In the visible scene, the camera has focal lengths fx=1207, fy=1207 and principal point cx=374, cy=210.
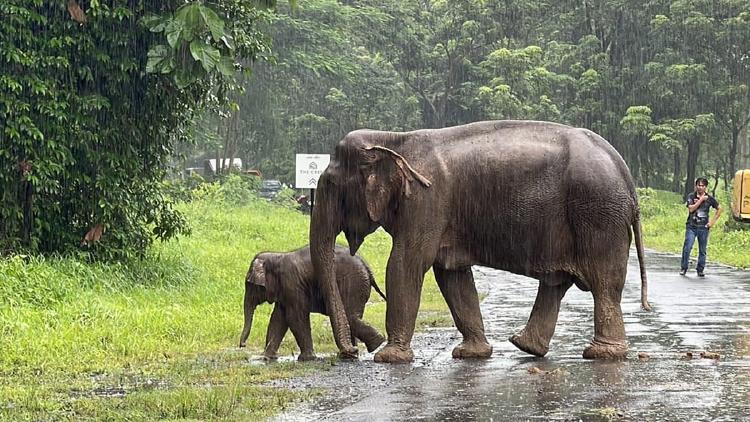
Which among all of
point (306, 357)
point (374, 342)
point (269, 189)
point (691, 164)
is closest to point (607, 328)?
point (374, 342)

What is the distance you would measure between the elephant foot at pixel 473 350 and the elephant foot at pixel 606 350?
908mm

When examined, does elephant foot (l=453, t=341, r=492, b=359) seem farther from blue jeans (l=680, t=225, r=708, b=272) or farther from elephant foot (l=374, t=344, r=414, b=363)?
blue jeans (l=680, t=225, r=708, b=272)

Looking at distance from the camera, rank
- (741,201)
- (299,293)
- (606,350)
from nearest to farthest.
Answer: (606,350), (299,293), (741,201)

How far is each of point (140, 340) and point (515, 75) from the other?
36607 millimetres

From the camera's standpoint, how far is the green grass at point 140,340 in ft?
24.8

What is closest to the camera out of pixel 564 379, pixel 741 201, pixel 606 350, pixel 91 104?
pixel 564 379

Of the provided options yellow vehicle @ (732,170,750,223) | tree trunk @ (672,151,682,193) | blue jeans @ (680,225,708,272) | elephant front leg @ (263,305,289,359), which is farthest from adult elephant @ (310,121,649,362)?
tree trunk @ (672,151,682,193)

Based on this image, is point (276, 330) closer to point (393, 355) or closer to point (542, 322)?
point (393, 355)

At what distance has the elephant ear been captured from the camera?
10.1 metres

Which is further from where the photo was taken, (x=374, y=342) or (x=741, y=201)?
(x=741, y=201)

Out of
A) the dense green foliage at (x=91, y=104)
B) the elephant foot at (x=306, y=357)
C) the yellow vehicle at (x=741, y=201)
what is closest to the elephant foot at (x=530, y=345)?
the elephant foot at (x=306, y=357)

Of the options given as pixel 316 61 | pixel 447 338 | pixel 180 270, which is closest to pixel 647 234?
pixel 316 61

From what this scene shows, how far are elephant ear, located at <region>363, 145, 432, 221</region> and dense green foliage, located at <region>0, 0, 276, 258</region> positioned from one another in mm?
2818

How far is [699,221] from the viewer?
21.0 metres
